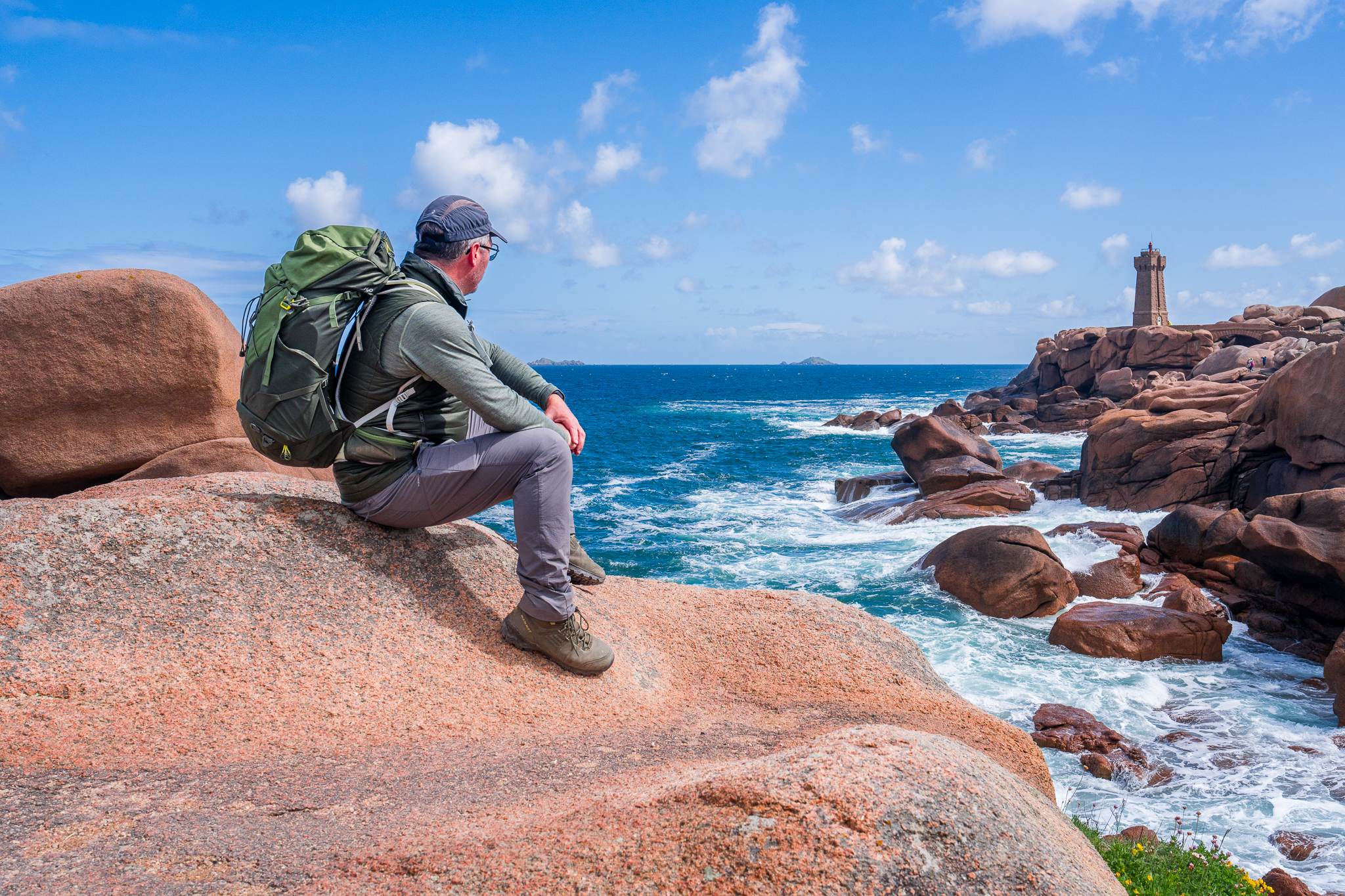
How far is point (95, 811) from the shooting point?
2.66 metres

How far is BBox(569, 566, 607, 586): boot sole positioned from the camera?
5.08 metres

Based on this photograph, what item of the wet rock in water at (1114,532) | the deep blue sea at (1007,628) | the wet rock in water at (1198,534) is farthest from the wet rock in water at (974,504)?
the wet rock in water at (1198,534)

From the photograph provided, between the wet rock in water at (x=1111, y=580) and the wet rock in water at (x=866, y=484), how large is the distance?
382 inches

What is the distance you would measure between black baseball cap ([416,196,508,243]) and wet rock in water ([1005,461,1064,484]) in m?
22.2

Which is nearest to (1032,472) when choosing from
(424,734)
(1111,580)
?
(1111,580)

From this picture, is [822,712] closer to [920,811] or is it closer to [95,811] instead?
[920,811]

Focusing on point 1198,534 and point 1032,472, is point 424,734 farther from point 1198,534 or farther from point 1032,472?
point 1032,472

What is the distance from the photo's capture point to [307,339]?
362 centimetres

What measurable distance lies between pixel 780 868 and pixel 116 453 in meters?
8.84

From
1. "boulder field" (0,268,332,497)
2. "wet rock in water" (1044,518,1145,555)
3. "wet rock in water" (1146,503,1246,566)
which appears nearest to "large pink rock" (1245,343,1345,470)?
"wet rock in water" (1146,503,1246,566)

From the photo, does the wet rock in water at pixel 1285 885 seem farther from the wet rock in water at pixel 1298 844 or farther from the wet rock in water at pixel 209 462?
the wet rock in water at pixel 209 462

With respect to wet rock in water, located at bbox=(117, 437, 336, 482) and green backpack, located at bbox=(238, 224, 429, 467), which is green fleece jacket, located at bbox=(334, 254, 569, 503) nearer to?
green backpack, located at bbox=(238, 224, 429, 467)

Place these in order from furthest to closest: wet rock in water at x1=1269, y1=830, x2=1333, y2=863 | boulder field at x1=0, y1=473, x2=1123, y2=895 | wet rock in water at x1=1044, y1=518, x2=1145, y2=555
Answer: wet rock in water at x1=1044, y1=518, x2=1145, y2=555 < wet rock in water at x1=1269, y1=830, x2=1333, y2=863 < boulder field at x1=0, y1=473, x2=1123, y2=895

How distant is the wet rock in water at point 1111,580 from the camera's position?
13859 millimetres
